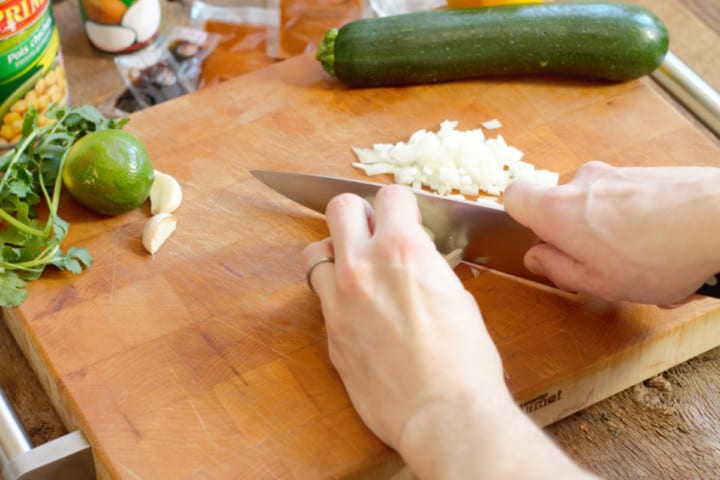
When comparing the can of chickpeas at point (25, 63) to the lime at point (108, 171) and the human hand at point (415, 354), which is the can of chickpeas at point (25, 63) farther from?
the human hand at point (415, 354)

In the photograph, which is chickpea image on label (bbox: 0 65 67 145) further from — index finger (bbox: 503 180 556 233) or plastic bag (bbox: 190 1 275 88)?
index finger (bbox: 503 180 556 233)

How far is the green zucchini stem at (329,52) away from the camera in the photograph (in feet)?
5.74

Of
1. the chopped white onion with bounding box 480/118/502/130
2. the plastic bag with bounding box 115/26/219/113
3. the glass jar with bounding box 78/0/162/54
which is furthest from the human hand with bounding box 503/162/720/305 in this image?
the glass jar with bounding box 78/0/162/54

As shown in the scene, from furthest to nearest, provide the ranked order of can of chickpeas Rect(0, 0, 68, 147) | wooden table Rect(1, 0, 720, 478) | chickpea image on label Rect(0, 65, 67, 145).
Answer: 1. chickpea image on label Rect(0, 65, 67, 145)
2. can of chickpeas Rect(0, 0, 68, 147)
3. wooden table Rect(1, 0, 720, 478)

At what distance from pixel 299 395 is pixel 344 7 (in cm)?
111

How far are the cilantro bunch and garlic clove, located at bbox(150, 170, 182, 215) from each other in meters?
0.12

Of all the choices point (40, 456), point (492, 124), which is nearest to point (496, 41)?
point (492, 124)

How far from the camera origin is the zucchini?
1.74m

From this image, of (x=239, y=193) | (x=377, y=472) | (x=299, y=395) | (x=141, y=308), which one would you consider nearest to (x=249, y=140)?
(x=239, y=193)

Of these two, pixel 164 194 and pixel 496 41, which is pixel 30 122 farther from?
pixel 496 41

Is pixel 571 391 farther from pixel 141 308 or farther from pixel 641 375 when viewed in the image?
pixel 141 308

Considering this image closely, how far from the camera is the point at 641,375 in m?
1.45

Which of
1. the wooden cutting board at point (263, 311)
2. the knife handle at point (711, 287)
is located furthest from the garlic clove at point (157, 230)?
the knife handle at point (711, 287)

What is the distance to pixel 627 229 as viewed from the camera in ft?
4.26
